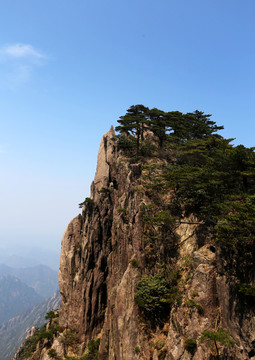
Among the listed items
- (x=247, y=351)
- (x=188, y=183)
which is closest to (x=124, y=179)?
(x=188, y=183)

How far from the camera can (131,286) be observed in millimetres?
27188

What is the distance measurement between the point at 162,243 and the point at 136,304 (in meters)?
7.80

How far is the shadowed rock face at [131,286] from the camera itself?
19047 millimetres

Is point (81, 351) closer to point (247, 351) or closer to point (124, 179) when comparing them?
point (124, 179)

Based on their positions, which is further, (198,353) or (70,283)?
(70,283)

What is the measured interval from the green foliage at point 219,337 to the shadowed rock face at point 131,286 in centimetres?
60

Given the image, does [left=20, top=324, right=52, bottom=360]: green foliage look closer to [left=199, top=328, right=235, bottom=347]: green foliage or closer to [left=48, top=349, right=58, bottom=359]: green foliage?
[left=48, top=349, right=58, bottom=359]: green foliage

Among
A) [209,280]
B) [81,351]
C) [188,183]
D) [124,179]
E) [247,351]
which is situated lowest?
[81,351]

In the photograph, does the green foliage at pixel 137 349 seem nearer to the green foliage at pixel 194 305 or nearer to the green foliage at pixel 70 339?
the green foliage at pixel 194 305

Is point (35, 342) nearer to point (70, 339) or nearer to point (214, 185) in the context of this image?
point (70, 339)

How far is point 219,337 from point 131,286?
1249cm

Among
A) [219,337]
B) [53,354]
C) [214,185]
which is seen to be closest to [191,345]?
[219,337]

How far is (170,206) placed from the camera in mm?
30422

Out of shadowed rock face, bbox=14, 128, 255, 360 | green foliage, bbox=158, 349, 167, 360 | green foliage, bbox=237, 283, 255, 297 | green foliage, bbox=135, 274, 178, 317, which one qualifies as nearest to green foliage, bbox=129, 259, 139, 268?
shadowed rock face, bbox=14, 128, 255, 360
